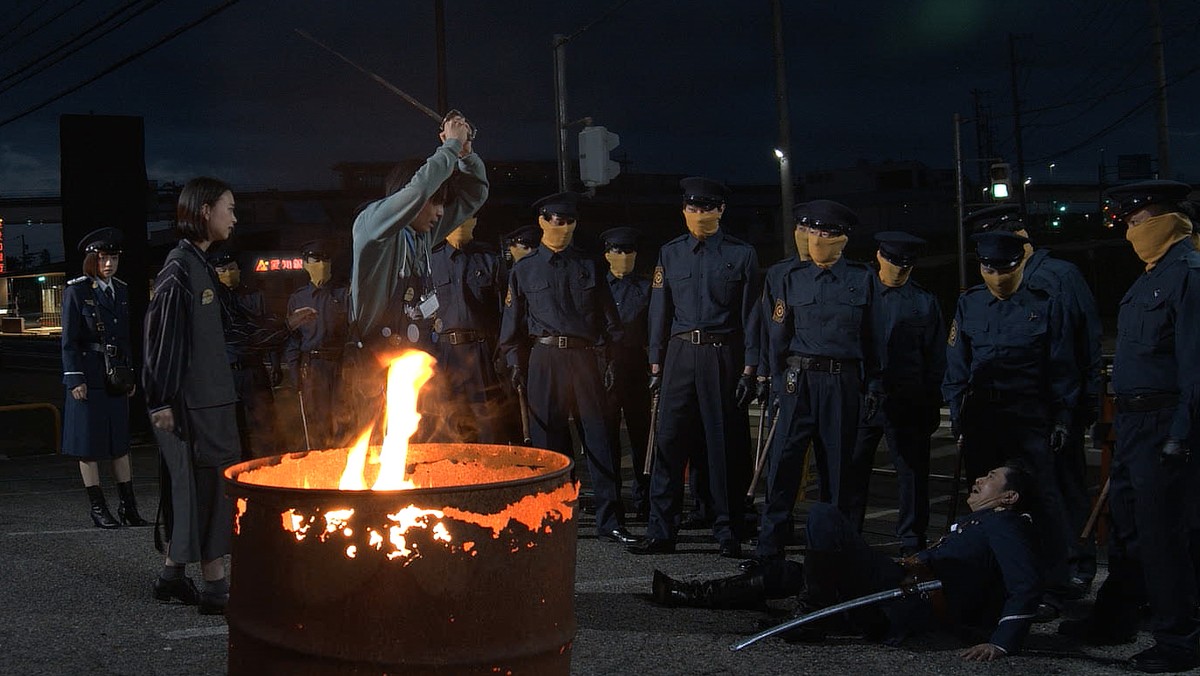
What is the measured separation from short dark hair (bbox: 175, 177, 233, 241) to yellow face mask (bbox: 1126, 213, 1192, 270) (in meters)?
4.20

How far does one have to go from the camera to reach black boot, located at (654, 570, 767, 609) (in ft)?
18.6

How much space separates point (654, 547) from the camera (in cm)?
717

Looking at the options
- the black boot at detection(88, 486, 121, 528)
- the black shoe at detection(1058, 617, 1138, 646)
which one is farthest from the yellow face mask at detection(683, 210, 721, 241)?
the black boot at detection(88, 486, 121, 528)

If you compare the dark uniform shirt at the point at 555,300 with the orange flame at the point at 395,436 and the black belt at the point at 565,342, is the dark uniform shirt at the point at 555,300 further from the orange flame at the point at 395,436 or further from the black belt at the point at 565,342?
the orange flame at the point at 395,436

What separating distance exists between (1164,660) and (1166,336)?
4.37 feet

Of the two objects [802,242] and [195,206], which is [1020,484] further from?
[195,206]

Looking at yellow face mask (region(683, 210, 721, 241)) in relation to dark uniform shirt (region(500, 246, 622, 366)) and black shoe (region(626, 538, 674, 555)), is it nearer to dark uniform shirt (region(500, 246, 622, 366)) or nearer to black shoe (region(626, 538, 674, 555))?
dark uniform shirt (region(500, 246, 622, 366))

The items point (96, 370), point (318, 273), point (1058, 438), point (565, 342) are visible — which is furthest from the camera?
point (318, 273)

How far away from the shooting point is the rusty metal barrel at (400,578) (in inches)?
104

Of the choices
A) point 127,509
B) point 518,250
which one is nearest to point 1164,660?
point 518,250

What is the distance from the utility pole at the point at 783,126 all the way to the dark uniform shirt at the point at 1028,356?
15.2 meters

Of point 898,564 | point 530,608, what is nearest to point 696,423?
point 898,564

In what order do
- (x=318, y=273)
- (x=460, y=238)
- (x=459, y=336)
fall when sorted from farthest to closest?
(x=318, y=273) → (x=460, y=238) → (x=459, y=336)

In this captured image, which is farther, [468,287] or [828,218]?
[468,287]
